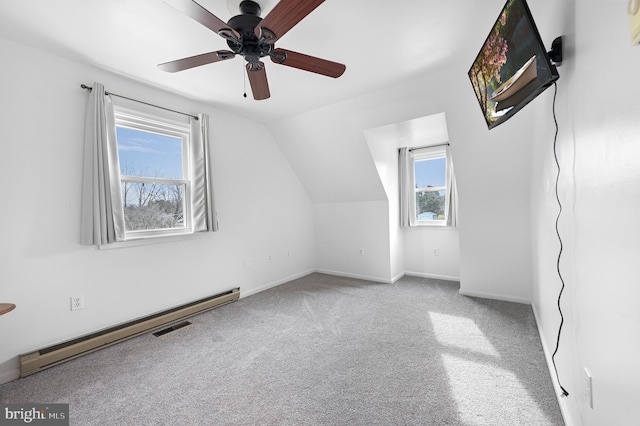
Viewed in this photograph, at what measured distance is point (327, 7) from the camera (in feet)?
5.91

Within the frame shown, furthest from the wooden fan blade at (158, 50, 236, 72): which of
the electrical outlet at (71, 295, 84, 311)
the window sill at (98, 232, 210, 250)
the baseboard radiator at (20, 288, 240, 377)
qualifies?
the baseboard radiator at (20, 288, 240, 377)

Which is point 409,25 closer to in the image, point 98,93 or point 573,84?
point 573,84

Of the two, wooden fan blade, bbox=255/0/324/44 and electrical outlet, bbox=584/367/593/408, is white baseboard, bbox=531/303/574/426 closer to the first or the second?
electrical outlet, bbox=584/367/593/408

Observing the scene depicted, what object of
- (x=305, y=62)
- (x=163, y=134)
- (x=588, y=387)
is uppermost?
(x=305, y=62)

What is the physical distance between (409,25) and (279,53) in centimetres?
100

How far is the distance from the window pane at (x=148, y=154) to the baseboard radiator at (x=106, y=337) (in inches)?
58.8

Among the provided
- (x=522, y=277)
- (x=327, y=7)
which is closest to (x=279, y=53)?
(x=327, y=7)

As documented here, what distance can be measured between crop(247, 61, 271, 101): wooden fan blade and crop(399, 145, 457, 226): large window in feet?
9.77

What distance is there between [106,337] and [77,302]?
397 millimetres

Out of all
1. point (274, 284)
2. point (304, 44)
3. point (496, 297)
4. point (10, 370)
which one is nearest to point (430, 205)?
point (496, 297)

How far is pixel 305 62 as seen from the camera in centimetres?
190

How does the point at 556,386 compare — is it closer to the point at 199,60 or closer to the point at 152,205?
the point at 199,60

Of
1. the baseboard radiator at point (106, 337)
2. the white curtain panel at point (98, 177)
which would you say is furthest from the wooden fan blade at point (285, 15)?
the baseboard radiator at point (106, 337)

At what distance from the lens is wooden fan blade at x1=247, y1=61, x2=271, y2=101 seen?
76.7 inches
